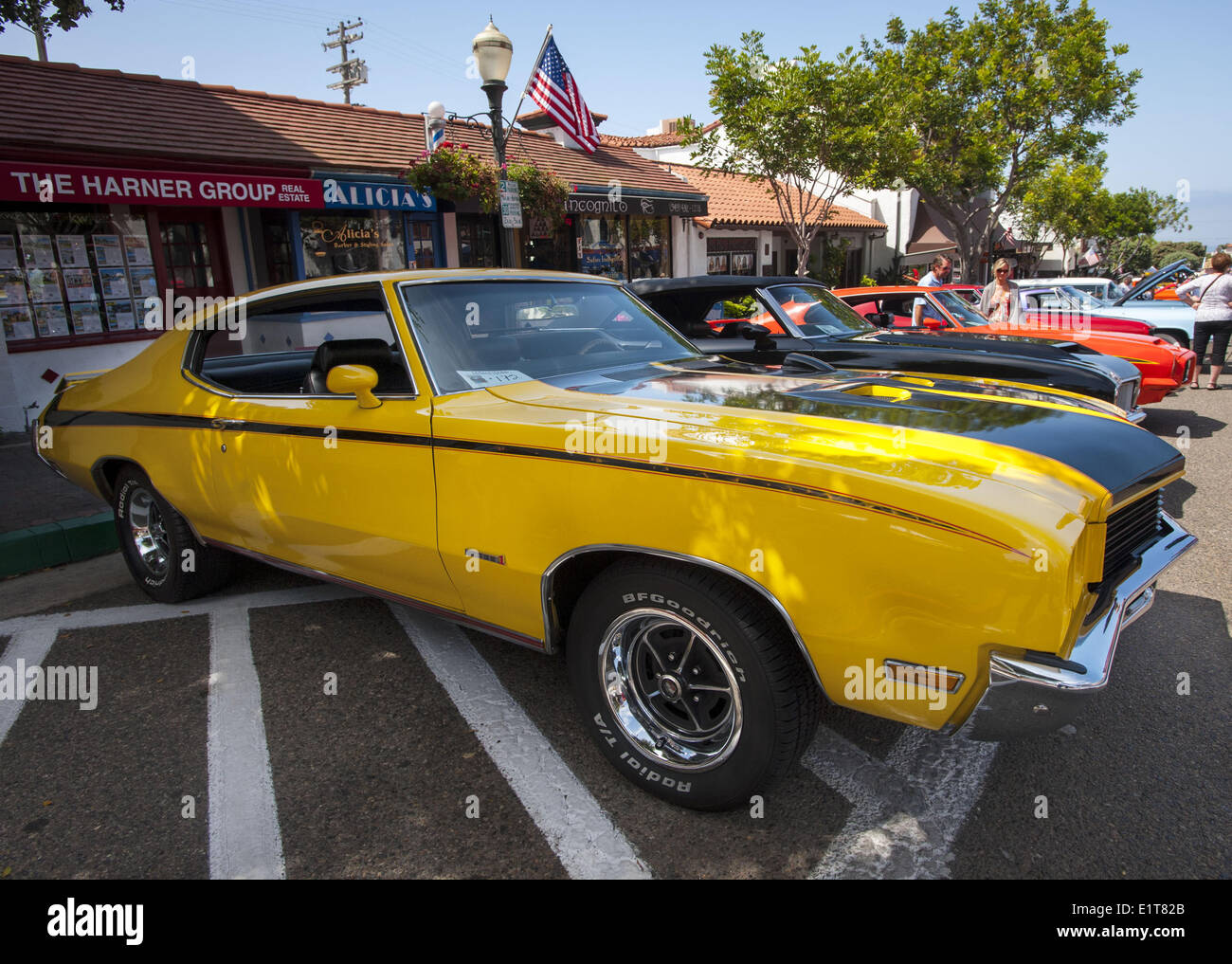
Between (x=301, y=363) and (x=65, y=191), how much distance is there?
5.70 m

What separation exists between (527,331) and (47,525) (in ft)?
12.9

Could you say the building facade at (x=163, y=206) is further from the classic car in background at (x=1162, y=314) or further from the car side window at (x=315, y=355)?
the classic car in background at (x=1162, y=314)

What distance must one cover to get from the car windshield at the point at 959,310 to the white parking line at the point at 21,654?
8594 millimetres

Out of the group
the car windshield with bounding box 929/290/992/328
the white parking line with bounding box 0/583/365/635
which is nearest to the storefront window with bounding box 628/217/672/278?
the car windshield with bounding box 929/290/992/328

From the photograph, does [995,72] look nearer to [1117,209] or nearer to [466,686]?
[466,686]

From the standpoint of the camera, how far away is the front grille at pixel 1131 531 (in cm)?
235

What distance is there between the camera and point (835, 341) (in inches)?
261

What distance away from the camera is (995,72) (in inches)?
784

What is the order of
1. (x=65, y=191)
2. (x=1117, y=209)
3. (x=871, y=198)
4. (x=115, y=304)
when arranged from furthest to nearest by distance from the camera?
(x=1117, y=209), (x=871, y=198), (x=115, y=304), (x=65, y=191)

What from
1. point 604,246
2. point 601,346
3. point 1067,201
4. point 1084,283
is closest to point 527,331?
point 601,346

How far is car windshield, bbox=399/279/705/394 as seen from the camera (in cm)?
303

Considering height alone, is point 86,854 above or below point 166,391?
below

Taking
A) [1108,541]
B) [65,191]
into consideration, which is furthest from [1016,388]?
[65,191]

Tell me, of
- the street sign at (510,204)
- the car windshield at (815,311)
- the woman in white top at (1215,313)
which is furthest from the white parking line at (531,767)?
the woman in white top at (1215,313)
